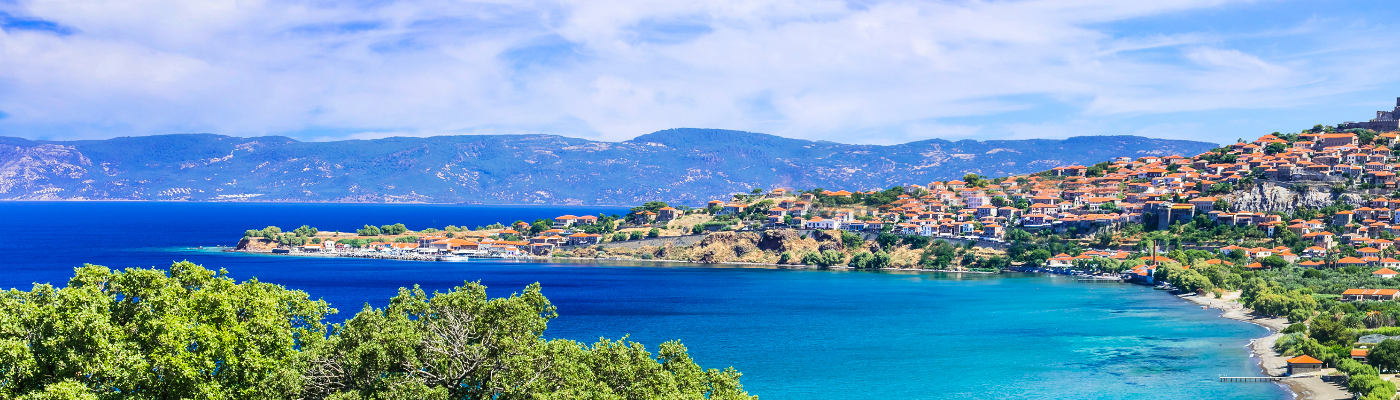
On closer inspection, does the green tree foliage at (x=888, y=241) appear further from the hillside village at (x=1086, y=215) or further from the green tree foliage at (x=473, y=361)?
the green tree foliage at (x=473, y=361)

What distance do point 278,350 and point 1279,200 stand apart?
86.1m

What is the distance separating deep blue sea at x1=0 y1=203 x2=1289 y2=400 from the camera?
35.7 metres

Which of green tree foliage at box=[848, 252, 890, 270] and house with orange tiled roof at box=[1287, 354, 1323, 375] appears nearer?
house with orange tiled roof at box=[1287, 354, 1323, 375]

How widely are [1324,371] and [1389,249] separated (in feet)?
140

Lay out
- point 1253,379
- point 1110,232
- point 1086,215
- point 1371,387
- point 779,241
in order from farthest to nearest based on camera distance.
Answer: point 779,241, point 1086,215, point 1110,232, point 1253,379, point 1371,387

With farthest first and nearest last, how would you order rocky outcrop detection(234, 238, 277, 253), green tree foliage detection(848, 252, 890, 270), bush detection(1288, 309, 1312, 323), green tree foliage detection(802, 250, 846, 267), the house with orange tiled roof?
rocky outcrop detection(234, 238, 277, 253)
green tree foliage detection(802, 250, 846, 267)
green tree foliage detection(848, 252, 890, 270)
bush detection(1288, 309, 1312, 323)
the house with orange tiled roof

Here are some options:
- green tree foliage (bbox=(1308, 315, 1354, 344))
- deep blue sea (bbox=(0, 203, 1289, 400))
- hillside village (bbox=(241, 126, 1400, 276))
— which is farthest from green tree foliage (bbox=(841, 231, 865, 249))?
green tree foliage (bbox=(1308, 315, 1354, 344))

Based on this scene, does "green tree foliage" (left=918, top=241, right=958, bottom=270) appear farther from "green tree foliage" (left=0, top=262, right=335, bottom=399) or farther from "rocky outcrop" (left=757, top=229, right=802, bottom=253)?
"green tree foliage" (left=0, top=262, right=335, bottom=399)

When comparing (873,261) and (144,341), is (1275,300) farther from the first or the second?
(144,341)

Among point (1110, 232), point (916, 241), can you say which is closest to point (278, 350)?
point (916, 241)

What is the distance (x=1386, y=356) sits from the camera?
33125mm

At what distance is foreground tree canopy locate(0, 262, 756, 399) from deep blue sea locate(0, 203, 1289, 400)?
54.1 feet

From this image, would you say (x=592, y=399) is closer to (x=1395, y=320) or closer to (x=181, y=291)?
(x=181, y=291)

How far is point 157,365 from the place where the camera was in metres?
14.5
